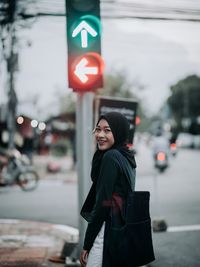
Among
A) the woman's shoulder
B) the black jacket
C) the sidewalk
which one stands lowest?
the sidewalk

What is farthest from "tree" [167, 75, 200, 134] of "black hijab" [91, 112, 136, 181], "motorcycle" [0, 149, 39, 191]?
"black hijab" [91, 112, 136, 181]

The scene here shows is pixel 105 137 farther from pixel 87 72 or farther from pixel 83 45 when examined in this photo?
pixel 83 45

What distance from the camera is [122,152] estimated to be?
3.14m

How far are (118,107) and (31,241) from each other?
8.84 feet

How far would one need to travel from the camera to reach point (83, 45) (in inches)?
197

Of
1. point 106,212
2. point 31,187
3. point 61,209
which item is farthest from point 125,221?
point 31,187

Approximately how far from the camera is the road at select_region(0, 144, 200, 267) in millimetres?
6398

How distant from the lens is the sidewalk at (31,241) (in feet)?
19.0

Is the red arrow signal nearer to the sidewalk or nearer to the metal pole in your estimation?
the sidewalk

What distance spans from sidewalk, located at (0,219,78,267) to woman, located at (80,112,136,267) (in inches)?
109

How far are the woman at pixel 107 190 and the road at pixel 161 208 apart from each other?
2917 mm

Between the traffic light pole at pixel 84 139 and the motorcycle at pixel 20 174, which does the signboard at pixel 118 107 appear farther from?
the motorcycle at pixel 20 174

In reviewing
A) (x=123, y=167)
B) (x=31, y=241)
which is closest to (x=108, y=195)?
(x=123, y=167)

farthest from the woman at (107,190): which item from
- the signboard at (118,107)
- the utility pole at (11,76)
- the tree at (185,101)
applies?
the tree at (185,101)
